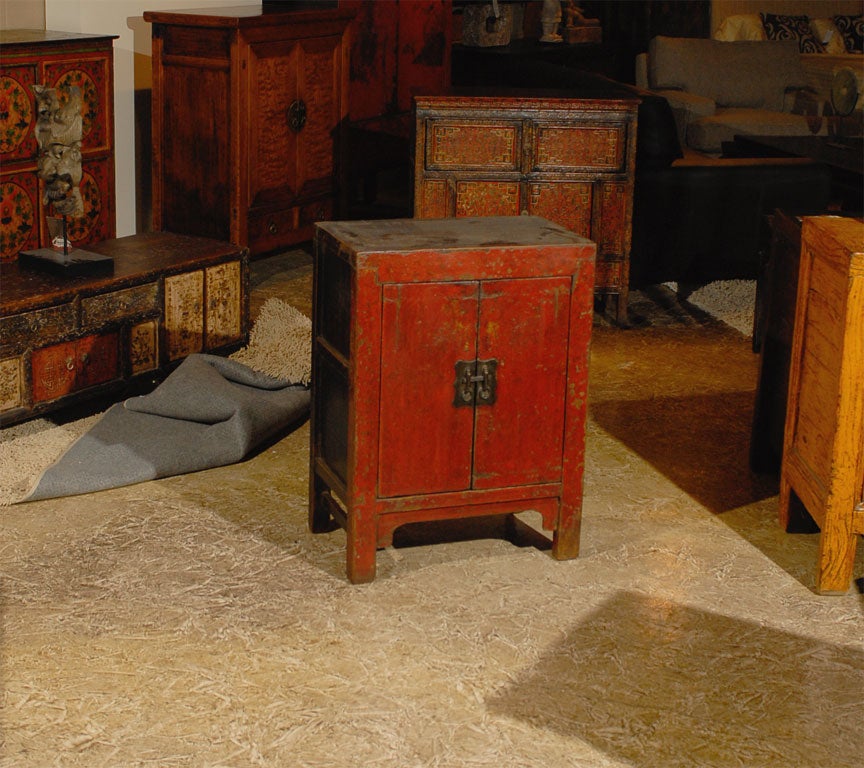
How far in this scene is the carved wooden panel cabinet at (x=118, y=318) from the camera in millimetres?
4035

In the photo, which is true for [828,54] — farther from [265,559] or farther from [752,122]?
[265,559]

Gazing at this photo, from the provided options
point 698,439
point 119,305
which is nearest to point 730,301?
point 698,439

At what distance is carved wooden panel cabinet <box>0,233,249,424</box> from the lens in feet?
13.2

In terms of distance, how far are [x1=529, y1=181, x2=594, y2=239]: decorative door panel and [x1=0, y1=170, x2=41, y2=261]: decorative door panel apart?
2.00 metres

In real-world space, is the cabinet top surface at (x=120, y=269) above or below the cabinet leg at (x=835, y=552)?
above

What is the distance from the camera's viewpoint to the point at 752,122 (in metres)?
8.58

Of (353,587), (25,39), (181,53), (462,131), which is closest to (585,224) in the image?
(462,131)

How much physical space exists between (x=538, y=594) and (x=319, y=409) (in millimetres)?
745

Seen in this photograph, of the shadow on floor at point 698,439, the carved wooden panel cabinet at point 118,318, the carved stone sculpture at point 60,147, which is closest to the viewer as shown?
the shadow on floor at point 698,439

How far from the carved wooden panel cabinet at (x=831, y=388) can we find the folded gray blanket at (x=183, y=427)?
1.62 metres

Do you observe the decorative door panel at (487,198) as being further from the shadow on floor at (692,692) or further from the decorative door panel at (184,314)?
the shadow on floor at (692,692)

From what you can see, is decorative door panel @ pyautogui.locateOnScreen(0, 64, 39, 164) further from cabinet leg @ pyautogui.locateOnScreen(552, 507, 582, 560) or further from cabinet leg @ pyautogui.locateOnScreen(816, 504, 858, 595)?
cabinet leg @ pyautogui.locateOnScreen(816, 504, 858, 595)

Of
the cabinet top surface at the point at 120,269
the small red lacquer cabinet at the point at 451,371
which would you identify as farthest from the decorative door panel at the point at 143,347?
the small red lacquer cabinet at the point at 451,371

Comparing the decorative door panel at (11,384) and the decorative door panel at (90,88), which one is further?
the decorative door panel at (90,88)
